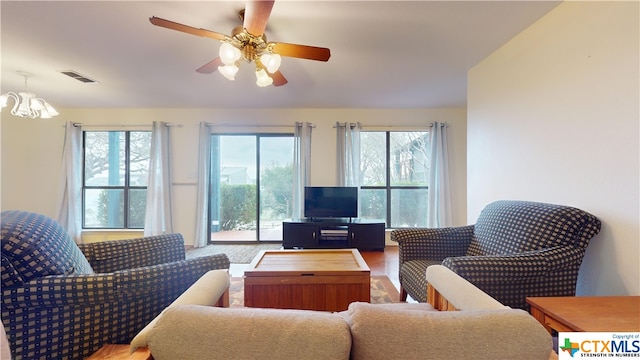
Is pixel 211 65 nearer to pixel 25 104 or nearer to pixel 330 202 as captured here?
pixel 25 104

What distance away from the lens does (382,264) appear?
351 centimetres

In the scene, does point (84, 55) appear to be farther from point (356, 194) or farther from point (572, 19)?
point (572, 19)

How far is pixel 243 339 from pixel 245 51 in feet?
5.76

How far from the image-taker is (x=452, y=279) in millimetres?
1151

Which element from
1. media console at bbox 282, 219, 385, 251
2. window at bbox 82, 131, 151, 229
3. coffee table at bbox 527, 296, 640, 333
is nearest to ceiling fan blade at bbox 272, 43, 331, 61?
coffee table at bbox 527, 296, 640, 333

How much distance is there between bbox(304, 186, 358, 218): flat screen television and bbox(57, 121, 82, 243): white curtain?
365 cm

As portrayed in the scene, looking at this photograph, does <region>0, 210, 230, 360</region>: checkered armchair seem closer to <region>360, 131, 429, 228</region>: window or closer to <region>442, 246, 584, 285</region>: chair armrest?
<region>442, 246, 584, 285</region>: chair armrest

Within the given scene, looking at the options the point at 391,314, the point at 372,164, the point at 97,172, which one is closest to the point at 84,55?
the point at 97,172

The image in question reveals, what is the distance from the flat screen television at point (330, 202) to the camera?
4.16 metres

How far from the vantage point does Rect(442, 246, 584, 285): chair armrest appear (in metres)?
1.38

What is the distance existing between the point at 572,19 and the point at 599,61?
38 cm

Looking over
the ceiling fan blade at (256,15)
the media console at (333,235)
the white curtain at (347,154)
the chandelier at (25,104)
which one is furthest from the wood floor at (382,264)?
the chandelier at (25,104)

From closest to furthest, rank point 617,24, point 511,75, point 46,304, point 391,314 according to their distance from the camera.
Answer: point 391,314 → point 46,304 → point 617,24 → point 511,75

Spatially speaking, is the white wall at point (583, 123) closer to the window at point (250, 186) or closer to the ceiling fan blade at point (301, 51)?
the ceiling fan blade at point (301, 51)
